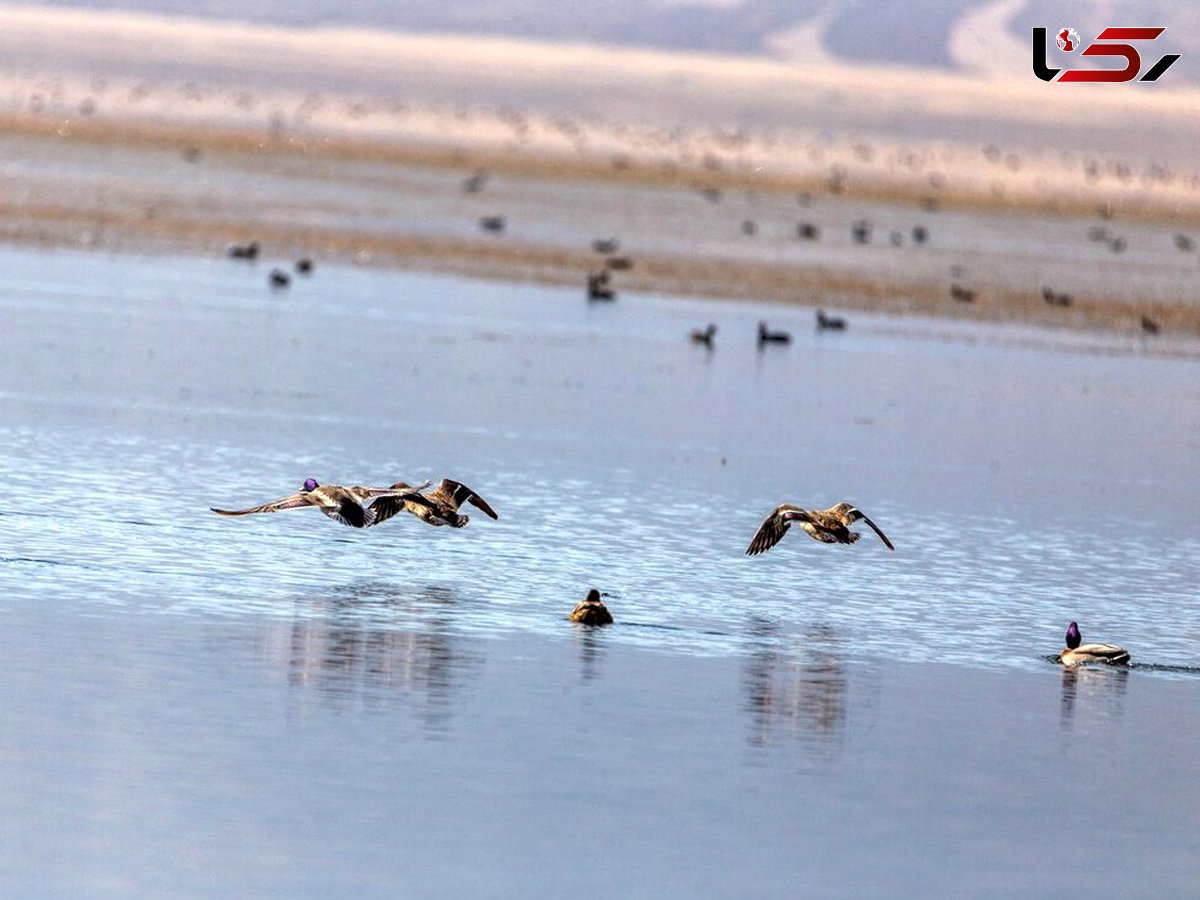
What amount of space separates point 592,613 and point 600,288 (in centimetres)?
2719

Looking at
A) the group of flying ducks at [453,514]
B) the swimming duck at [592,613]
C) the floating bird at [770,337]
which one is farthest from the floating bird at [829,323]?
the swimming duck at [592,613]

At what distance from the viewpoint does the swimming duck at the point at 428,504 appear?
59.1 ft

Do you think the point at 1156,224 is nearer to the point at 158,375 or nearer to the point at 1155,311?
the point at 1155,311

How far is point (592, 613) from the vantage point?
1634 centimetres

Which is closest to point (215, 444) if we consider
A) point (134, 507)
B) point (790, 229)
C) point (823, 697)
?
point (134, 507)

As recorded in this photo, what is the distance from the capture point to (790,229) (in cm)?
6147

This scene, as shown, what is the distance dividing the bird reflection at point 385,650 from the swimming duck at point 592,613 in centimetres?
81

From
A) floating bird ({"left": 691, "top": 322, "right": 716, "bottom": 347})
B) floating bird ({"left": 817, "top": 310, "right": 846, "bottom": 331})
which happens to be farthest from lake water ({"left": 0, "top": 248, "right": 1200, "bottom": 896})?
floating bird ({"left": 817, "top": 310, "right": 846, "bottom": 331})

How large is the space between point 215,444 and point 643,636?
880 centimetres

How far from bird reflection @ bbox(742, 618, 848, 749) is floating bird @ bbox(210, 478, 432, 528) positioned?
8.66ft

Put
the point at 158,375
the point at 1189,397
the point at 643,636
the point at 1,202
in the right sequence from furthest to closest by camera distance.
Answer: the point at 1,202
the point at 1189,397
the point at 158,375
the point at 643,636

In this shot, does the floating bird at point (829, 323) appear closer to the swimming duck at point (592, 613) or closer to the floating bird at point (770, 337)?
the floating bird at point (770, 337)

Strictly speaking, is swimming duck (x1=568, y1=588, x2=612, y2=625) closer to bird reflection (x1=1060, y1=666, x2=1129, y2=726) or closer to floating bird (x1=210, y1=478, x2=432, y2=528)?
floating bird (x1=210, y1=478, x2=432, y2=528)

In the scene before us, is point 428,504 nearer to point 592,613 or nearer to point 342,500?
point 342,500
